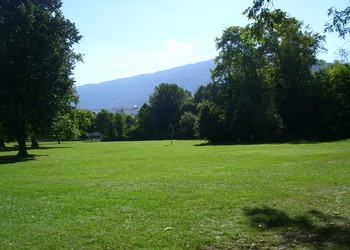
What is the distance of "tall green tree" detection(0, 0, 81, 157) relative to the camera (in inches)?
1132

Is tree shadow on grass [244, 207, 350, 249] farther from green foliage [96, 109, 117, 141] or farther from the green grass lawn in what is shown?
green foliage [96, 109, 117, 141]

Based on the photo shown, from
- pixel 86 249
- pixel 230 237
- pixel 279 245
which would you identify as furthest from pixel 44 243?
pixel 279 245

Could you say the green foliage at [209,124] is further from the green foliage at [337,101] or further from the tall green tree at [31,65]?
the tall green tree at [31,65]

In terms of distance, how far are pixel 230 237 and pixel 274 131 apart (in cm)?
5093

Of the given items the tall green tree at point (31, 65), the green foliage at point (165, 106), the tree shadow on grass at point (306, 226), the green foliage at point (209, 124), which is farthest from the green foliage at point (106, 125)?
the tree shadow on grass at point (306, 226)

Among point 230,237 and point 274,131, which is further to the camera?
point 274,131

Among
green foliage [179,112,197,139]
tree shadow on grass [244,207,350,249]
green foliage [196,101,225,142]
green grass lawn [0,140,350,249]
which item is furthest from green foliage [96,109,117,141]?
tree shadow on grass [244,207,350,249]

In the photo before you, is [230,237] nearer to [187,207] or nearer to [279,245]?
[279,245]

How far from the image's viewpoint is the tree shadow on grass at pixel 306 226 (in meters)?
6.36

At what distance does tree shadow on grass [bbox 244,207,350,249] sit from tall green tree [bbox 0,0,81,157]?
82.8 ft

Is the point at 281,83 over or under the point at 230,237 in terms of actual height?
over

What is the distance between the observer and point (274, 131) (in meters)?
55.0

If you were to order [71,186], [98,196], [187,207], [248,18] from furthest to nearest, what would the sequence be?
[71,186] → [248,18] → [98,196] → [187,207]

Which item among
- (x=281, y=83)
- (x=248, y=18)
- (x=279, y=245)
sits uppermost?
(x=281, y=83)
